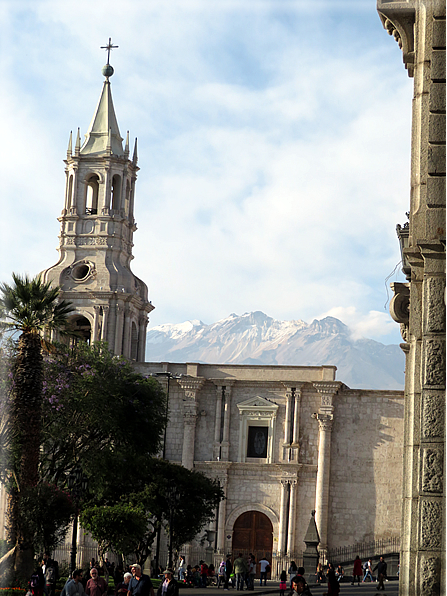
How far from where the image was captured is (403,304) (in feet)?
42.1

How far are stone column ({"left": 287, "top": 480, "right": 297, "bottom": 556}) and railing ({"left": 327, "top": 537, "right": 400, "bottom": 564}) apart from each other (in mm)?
1819

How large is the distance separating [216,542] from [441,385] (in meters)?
37.8

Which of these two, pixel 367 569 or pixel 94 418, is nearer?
pixel 94 418

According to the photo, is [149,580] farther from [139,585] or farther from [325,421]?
[325,421]

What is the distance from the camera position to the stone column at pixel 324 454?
4519cm

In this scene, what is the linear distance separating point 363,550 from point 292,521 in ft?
12.1

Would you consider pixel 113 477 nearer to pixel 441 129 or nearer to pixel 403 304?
pixel 403 304

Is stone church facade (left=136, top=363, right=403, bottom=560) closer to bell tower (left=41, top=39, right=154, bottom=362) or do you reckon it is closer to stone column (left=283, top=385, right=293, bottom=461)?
stone column (left=283, top=385, right=293, bottom=461)

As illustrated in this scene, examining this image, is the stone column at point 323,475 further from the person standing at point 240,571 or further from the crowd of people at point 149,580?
the person standing at point 240,571

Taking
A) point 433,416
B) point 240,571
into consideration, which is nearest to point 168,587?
point 433,416

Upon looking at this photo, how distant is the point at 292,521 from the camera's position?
45.8m

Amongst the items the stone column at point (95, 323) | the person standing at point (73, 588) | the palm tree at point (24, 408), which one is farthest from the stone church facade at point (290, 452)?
the person standing at point (73, 588)

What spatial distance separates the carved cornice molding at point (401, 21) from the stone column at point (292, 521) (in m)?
35.5

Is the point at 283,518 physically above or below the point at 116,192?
below
